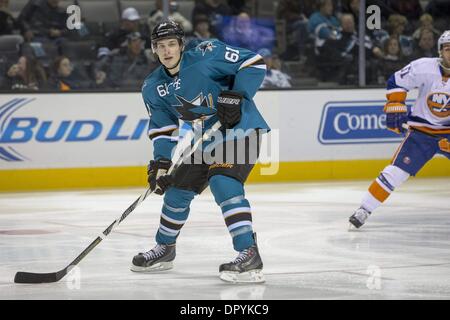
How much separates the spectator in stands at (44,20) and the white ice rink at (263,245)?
56.5 inches

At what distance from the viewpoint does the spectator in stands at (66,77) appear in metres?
9.47

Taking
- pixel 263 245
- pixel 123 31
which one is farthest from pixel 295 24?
pixel 263 245

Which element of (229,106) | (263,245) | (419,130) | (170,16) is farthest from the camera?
(170,16)

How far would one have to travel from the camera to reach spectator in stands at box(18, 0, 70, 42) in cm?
954

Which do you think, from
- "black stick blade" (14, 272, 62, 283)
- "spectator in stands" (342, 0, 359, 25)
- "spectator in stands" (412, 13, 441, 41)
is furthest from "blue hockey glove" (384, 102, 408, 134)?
"spectator in stands" (412, 13, 441, 41)

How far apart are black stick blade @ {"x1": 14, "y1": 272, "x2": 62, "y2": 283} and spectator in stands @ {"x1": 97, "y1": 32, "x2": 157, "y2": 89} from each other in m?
4.86

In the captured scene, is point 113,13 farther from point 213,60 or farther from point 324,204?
point 213,60

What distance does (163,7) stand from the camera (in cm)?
981

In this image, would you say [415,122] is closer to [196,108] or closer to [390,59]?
[196,108]

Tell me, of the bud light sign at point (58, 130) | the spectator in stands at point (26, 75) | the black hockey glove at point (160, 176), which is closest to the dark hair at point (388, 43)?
the bud light sign at point (58, 130)

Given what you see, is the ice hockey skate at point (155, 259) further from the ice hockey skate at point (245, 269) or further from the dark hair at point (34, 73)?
the dark hair at point (34, 73)

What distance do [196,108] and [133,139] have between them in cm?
473

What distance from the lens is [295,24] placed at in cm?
1040

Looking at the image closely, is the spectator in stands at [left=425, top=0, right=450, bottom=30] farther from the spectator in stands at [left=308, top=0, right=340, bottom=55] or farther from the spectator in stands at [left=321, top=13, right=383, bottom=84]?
the spectator in stands at [left=308, top=0, right=340, bottom=55]
